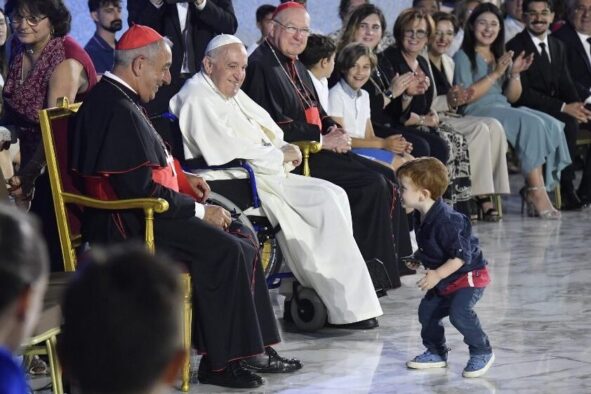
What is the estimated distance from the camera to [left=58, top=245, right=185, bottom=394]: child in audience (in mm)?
1411

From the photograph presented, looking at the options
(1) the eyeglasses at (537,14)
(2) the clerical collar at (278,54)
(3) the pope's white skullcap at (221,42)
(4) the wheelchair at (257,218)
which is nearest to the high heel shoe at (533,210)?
(1) the eyeglasses at (537,14)

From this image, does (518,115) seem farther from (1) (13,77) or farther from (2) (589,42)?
(1) (13,77)

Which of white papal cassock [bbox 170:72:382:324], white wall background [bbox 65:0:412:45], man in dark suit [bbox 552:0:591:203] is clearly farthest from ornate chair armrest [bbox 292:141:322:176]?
man in dark suit [bbox 552:0:591:203]

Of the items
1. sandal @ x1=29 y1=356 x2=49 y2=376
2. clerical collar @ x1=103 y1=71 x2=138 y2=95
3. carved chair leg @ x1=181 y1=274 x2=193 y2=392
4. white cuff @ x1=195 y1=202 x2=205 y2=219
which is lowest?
sandal @ x1=29 y1=356 x2=49 y2=376

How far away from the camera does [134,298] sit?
1412 mm

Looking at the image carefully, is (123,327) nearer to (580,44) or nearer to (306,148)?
(306,148)

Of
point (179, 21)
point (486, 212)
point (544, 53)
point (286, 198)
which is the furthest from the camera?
point (544, 53)

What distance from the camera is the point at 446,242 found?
4.46 metres

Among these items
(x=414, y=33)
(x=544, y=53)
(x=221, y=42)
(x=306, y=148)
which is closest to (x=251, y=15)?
(x=414, y=33)

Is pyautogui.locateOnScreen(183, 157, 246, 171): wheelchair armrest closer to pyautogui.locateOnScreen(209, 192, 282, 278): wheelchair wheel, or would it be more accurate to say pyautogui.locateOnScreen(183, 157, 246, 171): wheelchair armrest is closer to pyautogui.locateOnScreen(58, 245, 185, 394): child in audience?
pyautogui.locateOnScreen(209, 192, 282, 278): wheelchair wheel

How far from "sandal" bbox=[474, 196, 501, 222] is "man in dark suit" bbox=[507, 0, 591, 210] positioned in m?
0.71

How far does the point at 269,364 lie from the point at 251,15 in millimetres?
4733

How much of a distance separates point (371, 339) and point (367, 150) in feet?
6.25

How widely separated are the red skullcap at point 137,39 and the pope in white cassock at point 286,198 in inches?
25.4
